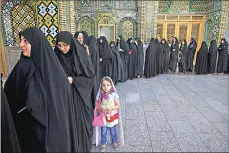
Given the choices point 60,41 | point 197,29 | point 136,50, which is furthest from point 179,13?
point 60,41

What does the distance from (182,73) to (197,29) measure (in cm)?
457

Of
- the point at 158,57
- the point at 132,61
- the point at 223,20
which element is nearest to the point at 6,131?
the point at 132,61

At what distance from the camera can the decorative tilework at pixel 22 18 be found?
669cm

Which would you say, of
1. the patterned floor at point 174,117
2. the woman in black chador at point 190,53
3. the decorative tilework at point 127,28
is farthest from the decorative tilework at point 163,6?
the patterned floor at point 174,117

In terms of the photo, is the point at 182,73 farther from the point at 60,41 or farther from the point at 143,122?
the point at 60,41

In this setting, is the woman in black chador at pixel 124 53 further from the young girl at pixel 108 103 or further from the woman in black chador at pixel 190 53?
the young girl at pixel 108 103

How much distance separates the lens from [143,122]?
359 cm

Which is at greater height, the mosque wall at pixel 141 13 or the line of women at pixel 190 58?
the mosque wall at pixel 141 13

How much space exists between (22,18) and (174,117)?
6.08 meters

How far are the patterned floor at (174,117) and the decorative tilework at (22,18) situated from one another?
3773 millimetres

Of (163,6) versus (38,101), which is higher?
(163,6)

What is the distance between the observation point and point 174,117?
3.82 m

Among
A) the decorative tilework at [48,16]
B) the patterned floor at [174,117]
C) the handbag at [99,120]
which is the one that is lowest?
the patterned floor at [174,117]

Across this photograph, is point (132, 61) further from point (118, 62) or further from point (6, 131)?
point (6, 131)
